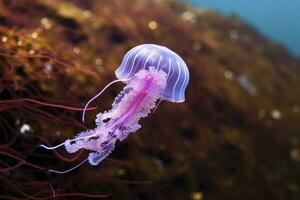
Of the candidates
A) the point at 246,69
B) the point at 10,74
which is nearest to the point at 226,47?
the point at 246,69

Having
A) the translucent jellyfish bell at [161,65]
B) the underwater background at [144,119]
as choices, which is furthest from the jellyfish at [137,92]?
the underwater background at [144,119]

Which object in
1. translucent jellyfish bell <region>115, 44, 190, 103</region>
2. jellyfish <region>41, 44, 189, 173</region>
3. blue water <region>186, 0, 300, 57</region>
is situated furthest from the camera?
blue water <region>186, 0, 300, 57</region>

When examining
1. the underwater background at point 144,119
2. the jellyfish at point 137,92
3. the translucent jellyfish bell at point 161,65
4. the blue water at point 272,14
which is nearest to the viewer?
the jellyfish at point 137,92

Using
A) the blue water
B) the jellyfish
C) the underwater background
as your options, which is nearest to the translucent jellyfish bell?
the jellyfish

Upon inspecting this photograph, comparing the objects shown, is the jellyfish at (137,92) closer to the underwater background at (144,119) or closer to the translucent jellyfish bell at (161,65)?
the translucent jellyfish bell at (161,65)

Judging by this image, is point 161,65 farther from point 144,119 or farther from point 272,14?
point 272,14

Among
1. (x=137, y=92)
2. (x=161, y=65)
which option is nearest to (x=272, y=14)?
(x=161, y=65)

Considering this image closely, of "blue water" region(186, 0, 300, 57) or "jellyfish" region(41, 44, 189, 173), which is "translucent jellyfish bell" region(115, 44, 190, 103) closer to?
"jellyfish" region(41, 44, 189, 173)

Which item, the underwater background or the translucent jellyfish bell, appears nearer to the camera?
the translucent jellyfish bell
